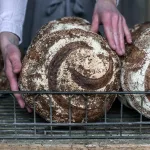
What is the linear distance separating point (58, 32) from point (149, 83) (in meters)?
0.30

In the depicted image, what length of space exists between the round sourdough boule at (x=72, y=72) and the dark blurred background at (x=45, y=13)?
2.00 ft

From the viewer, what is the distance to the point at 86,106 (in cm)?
117

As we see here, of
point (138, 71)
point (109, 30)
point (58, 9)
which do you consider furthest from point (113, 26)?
point (58, 9)

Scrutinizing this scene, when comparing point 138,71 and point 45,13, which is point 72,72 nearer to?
point 138,71

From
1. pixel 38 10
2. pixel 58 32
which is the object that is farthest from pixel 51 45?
pixel 38 10

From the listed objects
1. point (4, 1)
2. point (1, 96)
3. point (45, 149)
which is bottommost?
point (45, 149)

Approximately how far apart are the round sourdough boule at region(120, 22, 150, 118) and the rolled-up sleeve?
16.9 inches

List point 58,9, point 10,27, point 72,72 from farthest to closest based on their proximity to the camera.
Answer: point 58,9
point 10,27
point 72,72

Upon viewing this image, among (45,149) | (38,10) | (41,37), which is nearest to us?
(45,149)

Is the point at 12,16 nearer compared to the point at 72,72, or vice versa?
the point at 72,72

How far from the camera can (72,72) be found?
1.16m

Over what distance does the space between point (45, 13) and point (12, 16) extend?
1.66ft

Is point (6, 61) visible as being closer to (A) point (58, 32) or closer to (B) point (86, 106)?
(A) point (58, 32)

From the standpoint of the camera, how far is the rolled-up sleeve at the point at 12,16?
1482 mm
